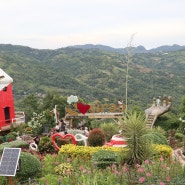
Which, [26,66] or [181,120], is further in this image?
[26,66]

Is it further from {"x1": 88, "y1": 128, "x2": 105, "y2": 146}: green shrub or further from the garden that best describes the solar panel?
{"x1": 88, "y1": 128, "x2": 105, "y2": 146}: green shrub

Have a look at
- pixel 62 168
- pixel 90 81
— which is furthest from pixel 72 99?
pixel 90 81

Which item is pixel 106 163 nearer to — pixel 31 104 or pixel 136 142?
pixel 136 142

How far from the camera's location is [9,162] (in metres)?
9.40

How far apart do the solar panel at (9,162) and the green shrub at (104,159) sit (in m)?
3.21

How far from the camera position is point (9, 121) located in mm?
26797

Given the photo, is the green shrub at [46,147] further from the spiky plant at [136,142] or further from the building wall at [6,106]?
the building wall at [6,106]

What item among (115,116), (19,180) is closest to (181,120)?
(115,116)

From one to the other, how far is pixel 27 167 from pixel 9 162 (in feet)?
7.00

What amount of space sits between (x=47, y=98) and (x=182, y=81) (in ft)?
199

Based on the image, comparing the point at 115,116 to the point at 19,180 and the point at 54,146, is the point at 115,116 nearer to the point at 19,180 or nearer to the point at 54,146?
the point at 54,146

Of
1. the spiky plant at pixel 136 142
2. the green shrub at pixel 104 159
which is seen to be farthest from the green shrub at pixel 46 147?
the spiky plant at pixel 136 142

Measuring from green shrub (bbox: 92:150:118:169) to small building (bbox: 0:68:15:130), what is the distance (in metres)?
14.4

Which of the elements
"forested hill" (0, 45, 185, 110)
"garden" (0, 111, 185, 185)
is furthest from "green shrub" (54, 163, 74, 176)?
"forested hill" (0, 45, 185, 110)
